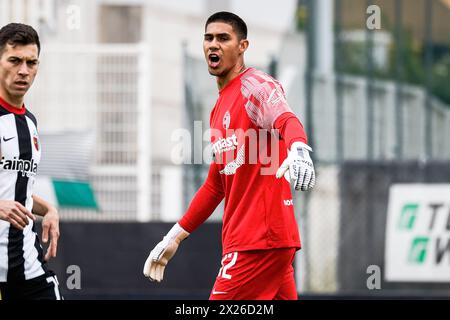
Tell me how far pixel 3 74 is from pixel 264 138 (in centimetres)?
159

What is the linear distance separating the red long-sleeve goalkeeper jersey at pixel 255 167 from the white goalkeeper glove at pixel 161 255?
1.93 feet

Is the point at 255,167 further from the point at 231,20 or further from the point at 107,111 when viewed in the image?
the point at 107,111

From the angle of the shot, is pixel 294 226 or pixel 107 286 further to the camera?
pixel 107 286

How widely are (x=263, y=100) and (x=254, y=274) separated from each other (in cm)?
101

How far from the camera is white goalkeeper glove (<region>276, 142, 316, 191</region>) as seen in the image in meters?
6.17

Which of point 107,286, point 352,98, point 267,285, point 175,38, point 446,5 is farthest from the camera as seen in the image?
point 446,5

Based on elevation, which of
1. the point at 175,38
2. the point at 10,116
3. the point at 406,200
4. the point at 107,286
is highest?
the point at 175,38

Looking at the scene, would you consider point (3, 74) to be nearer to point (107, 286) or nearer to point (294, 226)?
point (294, 226)

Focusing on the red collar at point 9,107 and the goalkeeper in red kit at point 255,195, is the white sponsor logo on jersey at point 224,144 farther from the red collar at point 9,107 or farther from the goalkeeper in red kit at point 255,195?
the red collar at point 9,107

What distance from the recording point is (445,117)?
1484 cm

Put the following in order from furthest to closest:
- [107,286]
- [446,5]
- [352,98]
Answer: [446,5] → [352,98] → [107,286]

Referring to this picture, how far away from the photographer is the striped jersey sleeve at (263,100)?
22.4 feet

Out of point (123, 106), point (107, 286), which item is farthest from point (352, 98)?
point (107, 286)

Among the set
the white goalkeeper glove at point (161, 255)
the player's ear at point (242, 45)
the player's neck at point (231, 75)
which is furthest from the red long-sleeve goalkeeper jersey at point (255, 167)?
the white goalkeeper glove at point (161, 255)
